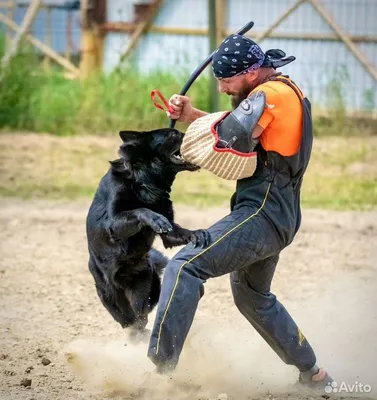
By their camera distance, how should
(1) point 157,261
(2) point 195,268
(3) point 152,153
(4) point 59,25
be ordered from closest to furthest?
1. (2) point 195,268
2. (3) point 152,153
3. (1) point 157,261
4. (4) point 59,25

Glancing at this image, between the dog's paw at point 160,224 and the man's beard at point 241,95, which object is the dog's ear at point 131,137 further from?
the man's beard at point 241,95

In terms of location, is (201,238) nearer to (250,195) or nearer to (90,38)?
(250,195)

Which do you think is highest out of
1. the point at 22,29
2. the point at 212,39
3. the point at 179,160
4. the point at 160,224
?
the point at 179,160

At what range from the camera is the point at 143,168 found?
6020mm

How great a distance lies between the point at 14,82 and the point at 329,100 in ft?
16.8

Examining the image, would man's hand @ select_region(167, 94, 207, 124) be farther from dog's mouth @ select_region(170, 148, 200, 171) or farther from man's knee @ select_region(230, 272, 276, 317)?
man's knee @ select_region(230, 272, 276, 317)

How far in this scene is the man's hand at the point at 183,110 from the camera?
5781 mm

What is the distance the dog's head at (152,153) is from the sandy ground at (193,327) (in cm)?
128

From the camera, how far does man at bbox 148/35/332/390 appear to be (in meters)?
5.23

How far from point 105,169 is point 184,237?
308 inches

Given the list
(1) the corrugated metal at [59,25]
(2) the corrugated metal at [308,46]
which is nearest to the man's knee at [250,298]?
(2) the corrugated metal at [308,46]

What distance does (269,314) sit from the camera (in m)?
5.81

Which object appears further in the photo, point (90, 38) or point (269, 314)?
point (90, 38)

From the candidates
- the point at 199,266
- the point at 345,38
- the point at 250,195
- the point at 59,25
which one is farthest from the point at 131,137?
the point at 59,25
